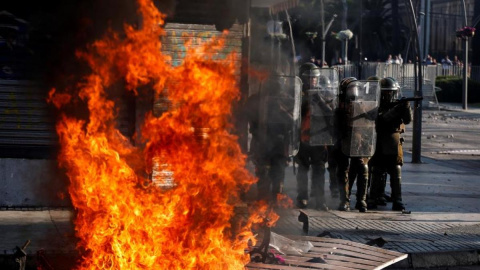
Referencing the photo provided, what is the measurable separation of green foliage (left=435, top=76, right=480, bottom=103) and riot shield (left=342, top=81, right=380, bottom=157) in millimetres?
28138

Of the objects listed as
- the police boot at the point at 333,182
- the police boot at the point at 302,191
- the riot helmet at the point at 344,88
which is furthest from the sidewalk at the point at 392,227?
the riot helmet at the point at 344,88

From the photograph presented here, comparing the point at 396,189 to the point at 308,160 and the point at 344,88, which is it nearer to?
the point at 308,160

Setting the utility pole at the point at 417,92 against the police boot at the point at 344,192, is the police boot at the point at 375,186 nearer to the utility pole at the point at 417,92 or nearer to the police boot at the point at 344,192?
the police boot at the point at 344,192

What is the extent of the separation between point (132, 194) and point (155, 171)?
296 cm

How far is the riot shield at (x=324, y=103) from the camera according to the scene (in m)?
9.97

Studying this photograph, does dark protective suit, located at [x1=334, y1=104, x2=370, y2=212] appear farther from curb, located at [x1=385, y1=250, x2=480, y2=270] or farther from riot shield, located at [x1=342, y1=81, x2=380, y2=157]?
curb, located at [x1=385, y1=250, x2=480, y2=270]

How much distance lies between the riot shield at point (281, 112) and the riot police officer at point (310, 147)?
0.80ft

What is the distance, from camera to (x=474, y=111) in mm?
31750

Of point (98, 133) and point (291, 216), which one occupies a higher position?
point (98, 133)

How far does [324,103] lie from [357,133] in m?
0.58

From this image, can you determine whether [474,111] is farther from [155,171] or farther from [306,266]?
[306,266]

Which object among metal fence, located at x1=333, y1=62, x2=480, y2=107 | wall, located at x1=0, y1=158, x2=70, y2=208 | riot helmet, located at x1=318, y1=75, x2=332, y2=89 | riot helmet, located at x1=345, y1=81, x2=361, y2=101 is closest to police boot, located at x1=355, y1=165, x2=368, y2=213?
riot helmet, located at x1=345, y1=81, x2=361, y2=101

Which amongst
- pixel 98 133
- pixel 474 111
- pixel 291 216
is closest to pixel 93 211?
pixel 98 133

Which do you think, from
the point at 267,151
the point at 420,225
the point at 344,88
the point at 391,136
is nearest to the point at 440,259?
the point at 420,225
